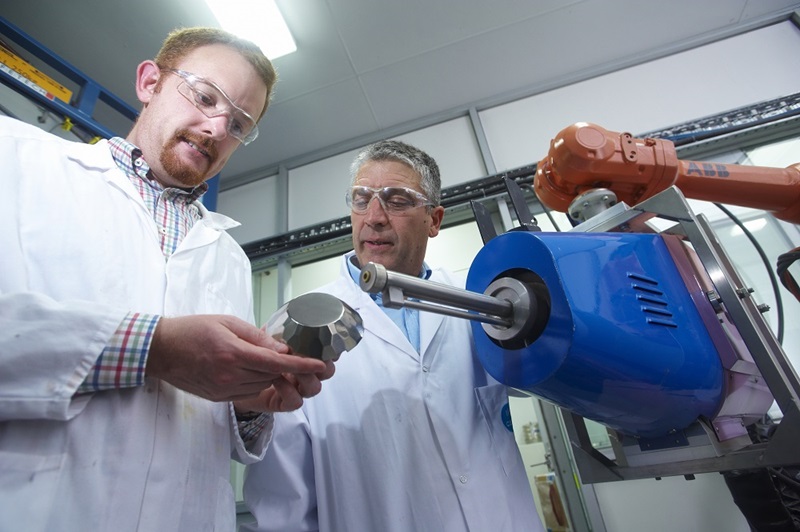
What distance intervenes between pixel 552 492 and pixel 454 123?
2.06 metres

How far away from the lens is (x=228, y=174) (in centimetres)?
273

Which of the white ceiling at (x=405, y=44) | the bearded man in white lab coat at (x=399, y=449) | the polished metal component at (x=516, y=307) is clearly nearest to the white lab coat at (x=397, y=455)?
the bearded man in white lab coat at (x=399, y=449)

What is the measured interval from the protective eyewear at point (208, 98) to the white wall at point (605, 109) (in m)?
1.37

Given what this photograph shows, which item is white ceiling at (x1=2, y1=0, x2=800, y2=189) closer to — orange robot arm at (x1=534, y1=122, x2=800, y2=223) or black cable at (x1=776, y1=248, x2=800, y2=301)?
orange robot arm at (x1=534, y1=122, x2=800, y2=223)

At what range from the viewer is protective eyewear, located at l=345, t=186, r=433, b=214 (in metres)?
1.18

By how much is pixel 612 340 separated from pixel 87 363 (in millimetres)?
696

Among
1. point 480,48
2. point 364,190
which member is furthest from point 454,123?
point 364,190

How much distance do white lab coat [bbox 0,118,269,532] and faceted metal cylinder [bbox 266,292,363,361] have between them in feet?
0.71

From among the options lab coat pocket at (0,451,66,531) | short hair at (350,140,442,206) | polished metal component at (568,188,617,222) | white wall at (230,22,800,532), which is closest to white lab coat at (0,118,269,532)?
lab coat pocket at (0,451,66,531)

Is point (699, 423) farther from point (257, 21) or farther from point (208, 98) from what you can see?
point (257, 21)

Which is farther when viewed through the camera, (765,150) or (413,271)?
(765,150)

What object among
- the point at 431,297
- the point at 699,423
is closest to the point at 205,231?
the point at 431,297

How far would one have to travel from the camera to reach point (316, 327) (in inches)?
20.1

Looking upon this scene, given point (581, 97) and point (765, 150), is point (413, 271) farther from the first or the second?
point (765, 150)
